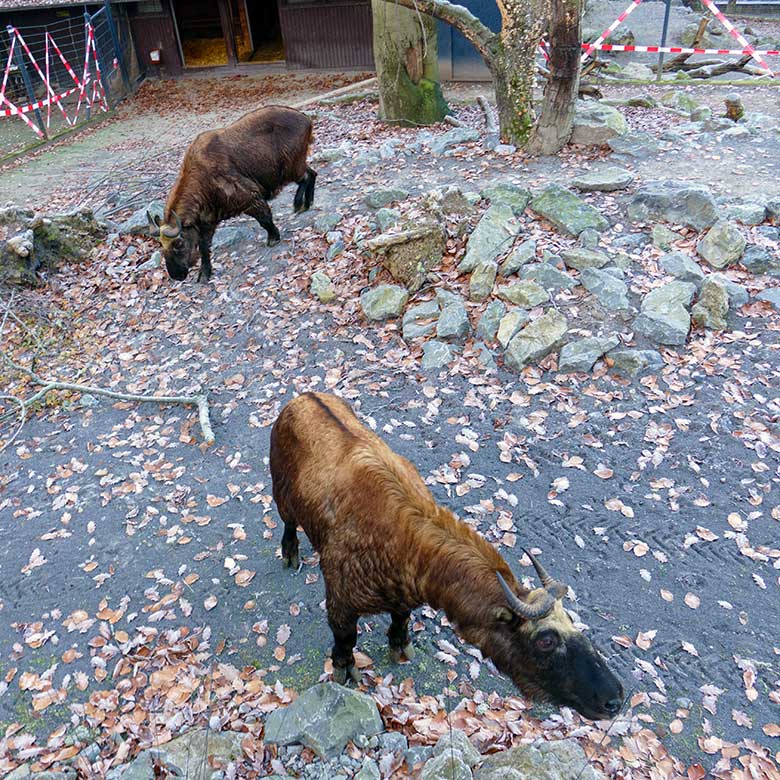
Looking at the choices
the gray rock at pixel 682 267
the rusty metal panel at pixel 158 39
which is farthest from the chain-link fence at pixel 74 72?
the gray rock at pixel 682 267

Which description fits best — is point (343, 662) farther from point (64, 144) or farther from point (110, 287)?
point (64, 144)

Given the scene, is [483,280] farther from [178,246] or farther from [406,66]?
[406,66]

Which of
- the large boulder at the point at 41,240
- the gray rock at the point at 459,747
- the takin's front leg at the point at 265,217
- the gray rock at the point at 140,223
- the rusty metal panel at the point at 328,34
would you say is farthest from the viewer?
the rusty metal panel at the point at 328,34

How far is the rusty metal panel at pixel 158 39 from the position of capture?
1919 cm

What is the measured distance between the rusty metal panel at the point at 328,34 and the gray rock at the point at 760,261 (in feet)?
49.4

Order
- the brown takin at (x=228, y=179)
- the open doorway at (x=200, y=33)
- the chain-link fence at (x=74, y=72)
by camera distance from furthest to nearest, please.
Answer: the open doorway at (x=200, y=33) → the chain-link fence at (x=74, y=72) → the brown takin at (x=228, y=179)

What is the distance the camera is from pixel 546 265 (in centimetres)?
717

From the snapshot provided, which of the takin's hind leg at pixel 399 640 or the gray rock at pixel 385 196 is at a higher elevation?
the gray rock at pixel 385 196

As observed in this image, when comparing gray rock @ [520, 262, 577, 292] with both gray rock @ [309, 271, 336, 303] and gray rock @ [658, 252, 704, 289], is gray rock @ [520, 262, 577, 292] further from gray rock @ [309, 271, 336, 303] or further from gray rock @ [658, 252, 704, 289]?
gray rock @ [309, 271, 336, 303]

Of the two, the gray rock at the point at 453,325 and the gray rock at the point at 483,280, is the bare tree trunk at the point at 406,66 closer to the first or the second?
the gray rock at the point at 483,280

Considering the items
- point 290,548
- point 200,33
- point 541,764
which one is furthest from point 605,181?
point 200,33

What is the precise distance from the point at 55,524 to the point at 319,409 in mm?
3196

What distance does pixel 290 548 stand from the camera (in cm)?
488

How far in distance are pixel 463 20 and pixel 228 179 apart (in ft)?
15.3
